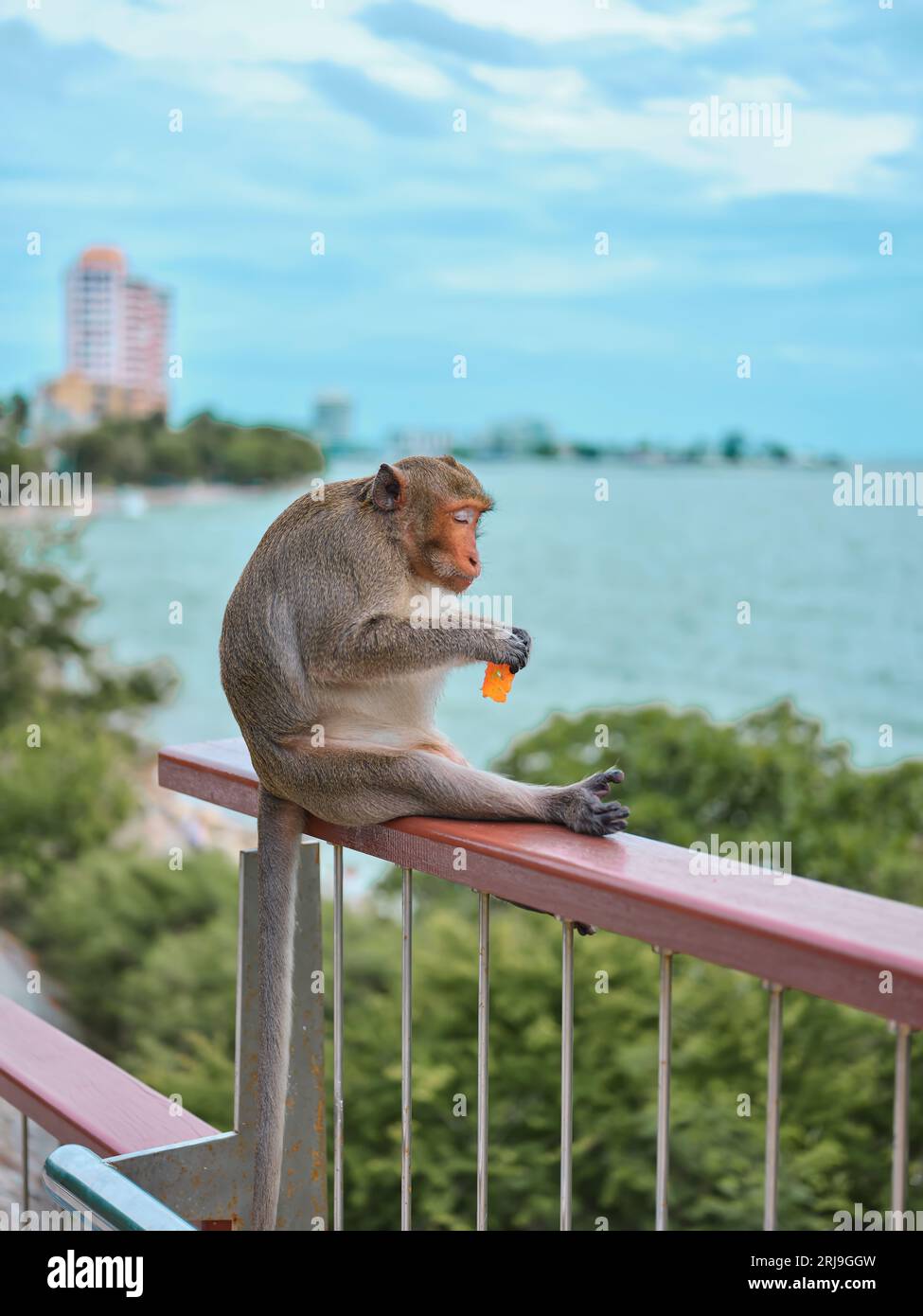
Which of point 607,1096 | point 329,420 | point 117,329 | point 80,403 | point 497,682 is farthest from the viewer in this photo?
point 80,403

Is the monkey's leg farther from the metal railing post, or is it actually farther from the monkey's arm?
the metal railing post

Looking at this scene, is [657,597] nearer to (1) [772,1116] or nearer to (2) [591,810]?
(2) [591,810]

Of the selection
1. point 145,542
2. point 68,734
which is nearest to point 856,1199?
point 68,734

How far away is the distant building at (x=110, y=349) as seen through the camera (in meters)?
14.3

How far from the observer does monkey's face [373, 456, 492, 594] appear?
2.47 m

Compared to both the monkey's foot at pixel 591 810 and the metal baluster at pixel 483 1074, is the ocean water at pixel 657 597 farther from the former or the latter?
the metal baluster at pixel 483 1074

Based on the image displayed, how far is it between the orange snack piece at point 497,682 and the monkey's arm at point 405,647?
2 centimetres

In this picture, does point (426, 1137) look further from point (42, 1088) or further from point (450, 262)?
point (450, 262)

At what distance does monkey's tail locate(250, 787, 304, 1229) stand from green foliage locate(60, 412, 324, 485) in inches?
364

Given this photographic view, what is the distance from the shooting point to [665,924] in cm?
150

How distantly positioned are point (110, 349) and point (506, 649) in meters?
13.3

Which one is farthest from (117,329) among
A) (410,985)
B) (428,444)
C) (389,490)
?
(410,985)
